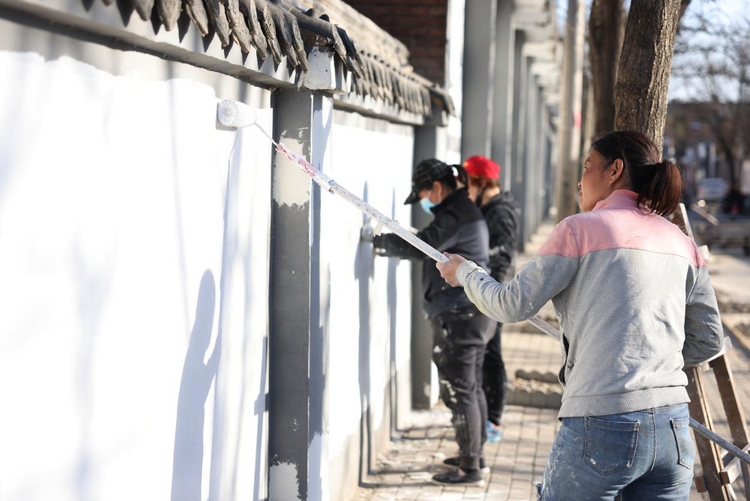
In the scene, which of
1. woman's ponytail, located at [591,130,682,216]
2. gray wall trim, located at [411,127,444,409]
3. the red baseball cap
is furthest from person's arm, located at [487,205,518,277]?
woman's ponytail, located at [591,130,682,216]

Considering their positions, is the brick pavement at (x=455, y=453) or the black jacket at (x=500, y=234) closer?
the brick pavement at (x=455, y=453)

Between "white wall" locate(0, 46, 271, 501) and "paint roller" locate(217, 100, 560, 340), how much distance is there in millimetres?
68

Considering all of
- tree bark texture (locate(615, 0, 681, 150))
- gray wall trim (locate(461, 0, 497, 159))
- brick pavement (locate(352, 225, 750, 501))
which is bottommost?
brick pavement (locate(352, 225, 750, 501))

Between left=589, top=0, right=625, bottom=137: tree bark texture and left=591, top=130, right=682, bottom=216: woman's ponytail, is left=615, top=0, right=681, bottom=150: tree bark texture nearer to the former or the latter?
left=591, top=130, right=682, bottom=216: woman's ponytail

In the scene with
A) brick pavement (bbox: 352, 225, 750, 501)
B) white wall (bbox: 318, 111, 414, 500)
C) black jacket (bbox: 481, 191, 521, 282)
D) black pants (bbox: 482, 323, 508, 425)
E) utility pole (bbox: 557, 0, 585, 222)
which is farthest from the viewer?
utility pole (bbox: 557, 0, 585, 222)

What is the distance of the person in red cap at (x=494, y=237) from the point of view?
21.3ft

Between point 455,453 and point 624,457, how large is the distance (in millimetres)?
3594

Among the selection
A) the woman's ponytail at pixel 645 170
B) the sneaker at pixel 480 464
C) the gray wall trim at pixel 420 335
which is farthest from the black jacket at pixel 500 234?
the woman's ponytail at pixel 645 170

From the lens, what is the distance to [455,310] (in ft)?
18.5

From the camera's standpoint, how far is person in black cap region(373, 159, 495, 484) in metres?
5.55

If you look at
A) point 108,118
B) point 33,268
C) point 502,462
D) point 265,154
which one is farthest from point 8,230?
point 502,462

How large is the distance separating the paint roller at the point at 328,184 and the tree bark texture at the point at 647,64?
136 cm

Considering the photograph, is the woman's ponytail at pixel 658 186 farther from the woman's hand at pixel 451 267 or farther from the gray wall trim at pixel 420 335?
the gray wall trim at pixel 420 335

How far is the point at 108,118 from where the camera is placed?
263 cm
